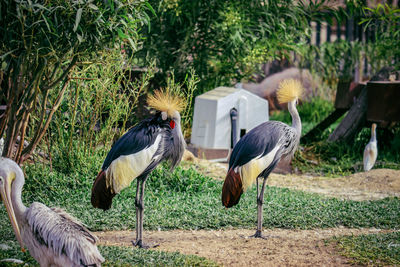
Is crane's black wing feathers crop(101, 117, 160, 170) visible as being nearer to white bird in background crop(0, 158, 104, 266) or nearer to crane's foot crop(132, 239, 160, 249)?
crane's foot crop(132, 239, 160, 249)

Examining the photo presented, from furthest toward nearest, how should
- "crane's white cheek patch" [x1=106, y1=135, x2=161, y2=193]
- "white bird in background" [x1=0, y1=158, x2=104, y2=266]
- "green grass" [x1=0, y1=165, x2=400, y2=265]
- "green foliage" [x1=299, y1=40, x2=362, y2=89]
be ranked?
"green foliage" [x1=299, y1=40, x2=362, y2=89]
"green grass" [x1=0, y1=165, x2=400, y2=265]
"crane's white cheek patch" [x1=106, y1=135, x2=161, y2=193]
"white bird in background" [x1=0, y1=158, x2=104, y2=266]

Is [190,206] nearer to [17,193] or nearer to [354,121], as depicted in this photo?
[17,193]

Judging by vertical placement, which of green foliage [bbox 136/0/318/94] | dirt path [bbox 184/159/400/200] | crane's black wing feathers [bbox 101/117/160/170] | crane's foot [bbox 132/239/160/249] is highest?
green foliage [bbox 136/0/318/94]

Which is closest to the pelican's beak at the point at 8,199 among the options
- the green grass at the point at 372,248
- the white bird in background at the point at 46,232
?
the white bird in background at the point at 46,232

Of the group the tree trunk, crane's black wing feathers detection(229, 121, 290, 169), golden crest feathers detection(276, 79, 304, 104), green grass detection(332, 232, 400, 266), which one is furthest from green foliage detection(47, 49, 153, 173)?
the tree trunk

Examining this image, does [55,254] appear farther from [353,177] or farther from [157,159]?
[353,177]

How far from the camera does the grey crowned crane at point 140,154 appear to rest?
475 cm

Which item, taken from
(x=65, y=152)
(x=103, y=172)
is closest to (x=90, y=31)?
(x=103, y=172)

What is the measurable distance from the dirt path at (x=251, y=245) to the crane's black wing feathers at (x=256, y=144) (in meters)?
0.74

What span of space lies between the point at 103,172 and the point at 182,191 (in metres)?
2.31

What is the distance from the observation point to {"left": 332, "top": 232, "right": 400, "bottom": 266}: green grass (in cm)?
452

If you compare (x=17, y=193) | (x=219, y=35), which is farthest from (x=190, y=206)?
(x=219, y=35)

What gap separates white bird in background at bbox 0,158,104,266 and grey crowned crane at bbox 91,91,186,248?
77 centimetres

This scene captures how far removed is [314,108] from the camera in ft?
44.1
